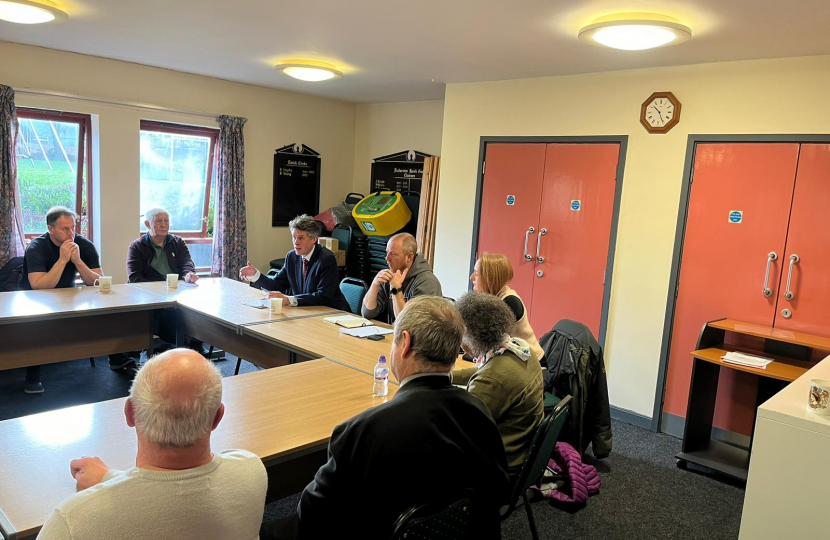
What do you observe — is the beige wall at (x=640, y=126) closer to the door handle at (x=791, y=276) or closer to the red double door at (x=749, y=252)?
the red double door at (x=749, y=252)

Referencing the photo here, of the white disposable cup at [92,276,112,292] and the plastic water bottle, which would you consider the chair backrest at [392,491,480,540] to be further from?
the white disposable cup at [92,276,112,292]

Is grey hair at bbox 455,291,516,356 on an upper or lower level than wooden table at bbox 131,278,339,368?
upper

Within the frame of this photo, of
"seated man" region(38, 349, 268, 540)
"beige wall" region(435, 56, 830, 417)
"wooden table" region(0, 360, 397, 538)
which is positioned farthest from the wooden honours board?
"seated man" region(38, 349, 268, 540)

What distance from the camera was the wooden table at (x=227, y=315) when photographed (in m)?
3.38

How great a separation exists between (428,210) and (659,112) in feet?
8.40

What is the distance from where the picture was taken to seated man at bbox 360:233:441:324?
139 inches

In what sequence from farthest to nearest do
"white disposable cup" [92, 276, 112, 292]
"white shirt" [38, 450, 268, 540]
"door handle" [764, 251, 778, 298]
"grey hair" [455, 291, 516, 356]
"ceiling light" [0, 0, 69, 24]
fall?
"white disposable cup" [92, 276, 112, 292] < "door handle" [764, 251, 778, 298] < "ceiling light" [0, 0, 69, 24] < "grey hair" [455, 291, 516, 356] < "white shirt" [38, 450, 268, 540]

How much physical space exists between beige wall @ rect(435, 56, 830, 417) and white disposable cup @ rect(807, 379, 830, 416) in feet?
8.14

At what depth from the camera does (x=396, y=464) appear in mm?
1398

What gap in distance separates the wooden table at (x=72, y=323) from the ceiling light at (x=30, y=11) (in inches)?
68.0

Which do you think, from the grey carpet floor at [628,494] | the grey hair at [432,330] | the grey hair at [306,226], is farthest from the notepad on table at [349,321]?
the grey hair at [432,330]

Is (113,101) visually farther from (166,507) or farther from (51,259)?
(166,507)

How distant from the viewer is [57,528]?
1.06 m

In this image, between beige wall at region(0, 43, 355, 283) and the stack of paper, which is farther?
beige wall at region(0, 43, 355, 283)
